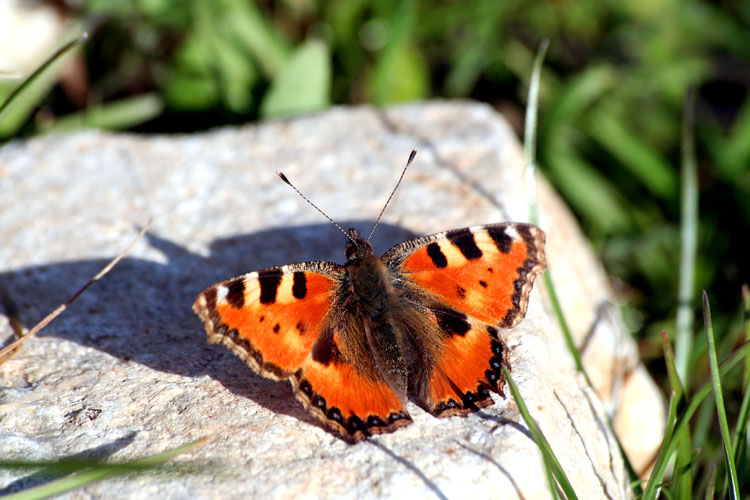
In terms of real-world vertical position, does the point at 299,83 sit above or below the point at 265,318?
above

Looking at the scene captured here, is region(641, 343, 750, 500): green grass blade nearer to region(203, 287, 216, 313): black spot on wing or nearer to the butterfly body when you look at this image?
the butterfly body

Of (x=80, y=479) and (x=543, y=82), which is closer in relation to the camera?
(x=80, y=479)

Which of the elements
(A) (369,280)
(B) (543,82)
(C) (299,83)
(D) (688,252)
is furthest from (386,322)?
(B) (543,82)

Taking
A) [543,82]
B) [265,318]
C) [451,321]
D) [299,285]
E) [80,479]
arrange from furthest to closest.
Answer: [543,82]
[451,321]
[299,285]
[265,318]
[80,479]

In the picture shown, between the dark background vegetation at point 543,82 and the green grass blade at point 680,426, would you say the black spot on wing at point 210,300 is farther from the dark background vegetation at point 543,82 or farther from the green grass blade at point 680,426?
the dark background vegetation at point 543,82

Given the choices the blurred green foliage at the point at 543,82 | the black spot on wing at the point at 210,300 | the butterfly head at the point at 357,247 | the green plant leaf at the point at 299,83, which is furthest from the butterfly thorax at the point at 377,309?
the blurred green foliage at the point at 543,82

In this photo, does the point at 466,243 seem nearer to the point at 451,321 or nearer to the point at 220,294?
the point at 451,321

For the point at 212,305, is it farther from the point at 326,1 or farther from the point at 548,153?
the point at 326,1
